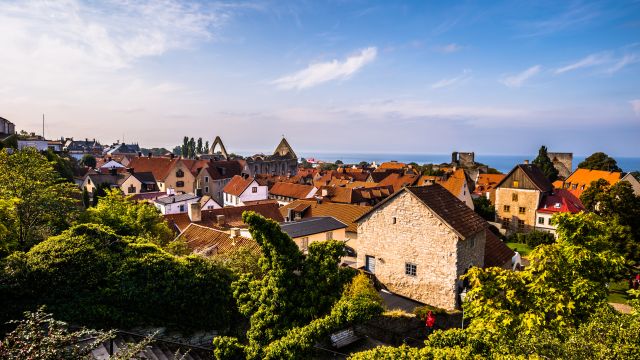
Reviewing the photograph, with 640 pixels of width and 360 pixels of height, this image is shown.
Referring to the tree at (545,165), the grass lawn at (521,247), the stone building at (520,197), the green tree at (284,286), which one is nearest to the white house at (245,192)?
the stone building at (520,197)

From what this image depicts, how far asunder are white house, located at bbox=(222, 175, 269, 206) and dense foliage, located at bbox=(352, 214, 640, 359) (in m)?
45.7

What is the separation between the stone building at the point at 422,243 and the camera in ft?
69.8

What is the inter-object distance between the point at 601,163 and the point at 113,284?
88.1 metres

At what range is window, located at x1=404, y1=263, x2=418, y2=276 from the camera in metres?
22.6

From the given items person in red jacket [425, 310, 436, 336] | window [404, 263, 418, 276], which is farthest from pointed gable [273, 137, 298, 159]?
person in red jacket [425, 310, 436, 336]

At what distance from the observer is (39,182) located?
19.0 meters

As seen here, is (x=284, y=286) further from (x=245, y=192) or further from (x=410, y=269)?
(x=245, y=192)

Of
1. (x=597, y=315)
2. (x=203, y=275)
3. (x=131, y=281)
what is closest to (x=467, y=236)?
(x=597, y=315)

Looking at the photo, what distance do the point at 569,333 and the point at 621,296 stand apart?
983 inches

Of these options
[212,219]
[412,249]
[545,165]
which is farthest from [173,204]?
[545,165]

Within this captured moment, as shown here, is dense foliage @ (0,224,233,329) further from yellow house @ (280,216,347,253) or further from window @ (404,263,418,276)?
yellow house @ (280,216,347,253)

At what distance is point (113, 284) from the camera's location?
1414cm

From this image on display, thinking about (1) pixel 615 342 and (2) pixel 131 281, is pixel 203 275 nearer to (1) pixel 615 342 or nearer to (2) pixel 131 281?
(2) pixel 131 281

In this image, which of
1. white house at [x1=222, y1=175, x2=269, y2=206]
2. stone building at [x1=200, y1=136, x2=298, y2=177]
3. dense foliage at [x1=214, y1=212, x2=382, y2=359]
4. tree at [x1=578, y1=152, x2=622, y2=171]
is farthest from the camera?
stone building at [x1=200, y1=136, x2=298, y2=177]
